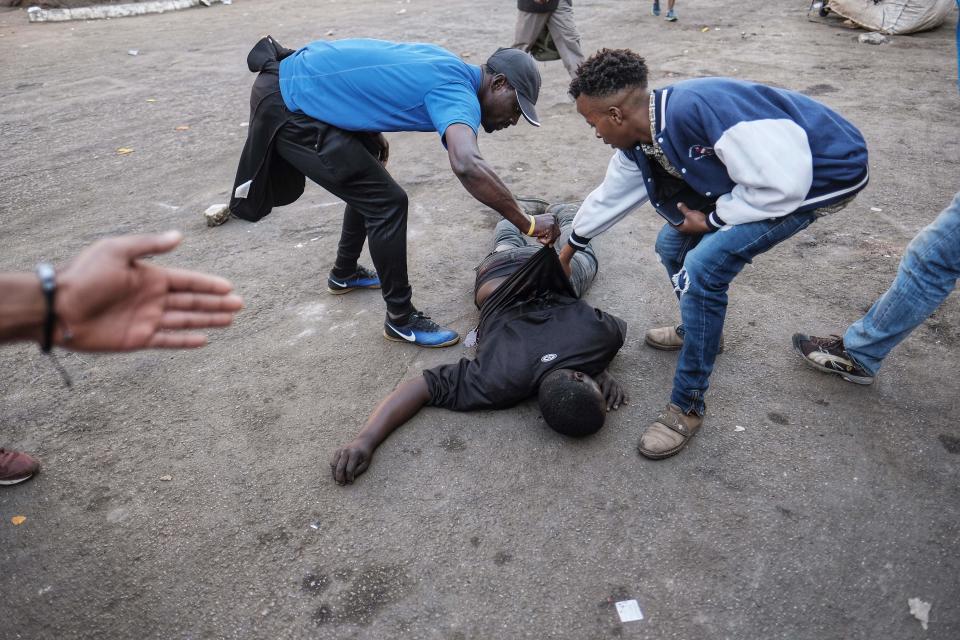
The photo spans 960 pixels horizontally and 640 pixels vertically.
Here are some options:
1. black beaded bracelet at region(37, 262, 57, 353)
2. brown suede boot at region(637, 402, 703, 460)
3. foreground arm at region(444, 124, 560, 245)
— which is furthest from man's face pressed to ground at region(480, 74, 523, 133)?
black beaded bracelet at region(37, 262, 57, 353)

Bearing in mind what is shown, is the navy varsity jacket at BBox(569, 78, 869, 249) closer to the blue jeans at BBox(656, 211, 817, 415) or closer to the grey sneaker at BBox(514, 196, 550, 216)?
the blue jeans at BBox(656, 211, 817, 415)

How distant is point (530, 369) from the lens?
2.79 meters

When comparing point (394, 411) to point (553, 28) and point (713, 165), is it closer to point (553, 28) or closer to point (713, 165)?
point (713, 165)

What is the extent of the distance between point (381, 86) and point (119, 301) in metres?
1.74

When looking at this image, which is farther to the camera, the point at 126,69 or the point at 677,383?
the point at 126,69

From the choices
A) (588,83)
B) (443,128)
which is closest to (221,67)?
(443,128)

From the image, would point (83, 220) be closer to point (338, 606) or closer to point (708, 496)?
point (338, 606)

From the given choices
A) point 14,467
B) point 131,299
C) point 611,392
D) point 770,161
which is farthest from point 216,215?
point 770,161

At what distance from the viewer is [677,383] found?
2.66 m

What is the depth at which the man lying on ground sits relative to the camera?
8.54ft

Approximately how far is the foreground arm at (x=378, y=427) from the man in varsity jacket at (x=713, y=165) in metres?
0.96

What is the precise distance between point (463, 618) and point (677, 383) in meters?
1.23

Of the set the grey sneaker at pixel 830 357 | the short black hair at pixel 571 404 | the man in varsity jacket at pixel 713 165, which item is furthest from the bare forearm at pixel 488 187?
the grey sneaker at pixel 830 357

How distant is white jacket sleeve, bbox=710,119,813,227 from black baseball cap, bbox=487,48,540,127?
1.03 m
